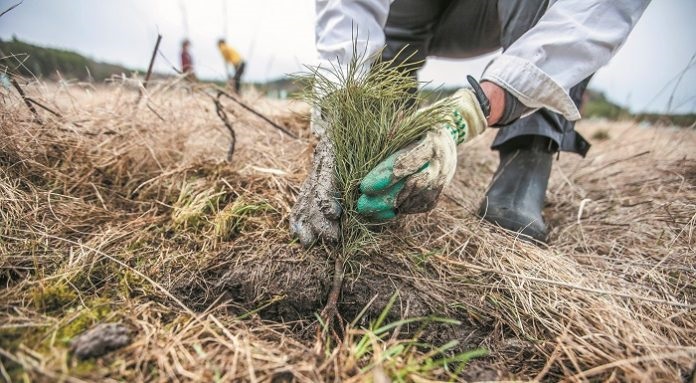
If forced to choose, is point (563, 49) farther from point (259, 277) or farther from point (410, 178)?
point (259, 277)

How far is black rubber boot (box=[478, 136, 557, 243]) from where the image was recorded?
1.40 metres

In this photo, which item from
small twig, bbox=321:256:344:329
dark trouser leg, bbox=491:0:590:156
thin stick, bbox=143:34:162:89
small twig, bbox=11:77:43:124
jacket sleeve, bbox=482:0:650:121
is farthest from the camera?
thin stick, bbox=143:34:162:89

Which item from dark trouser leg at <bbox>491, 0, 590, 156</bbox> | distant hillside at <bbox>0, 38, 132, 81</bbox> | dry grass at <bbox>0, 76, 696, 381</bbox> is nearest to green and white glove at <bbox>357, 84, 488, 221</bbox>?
dry grass at <bbox>0, 76, 696, 381</bbox>

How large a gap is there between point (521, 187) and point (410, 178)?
2.79 feet

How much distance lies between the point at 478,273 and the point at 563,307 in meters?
0.24

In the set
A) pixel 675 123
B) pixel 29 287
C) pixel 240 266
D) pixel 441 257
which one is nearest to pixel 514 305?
pixel 441 257

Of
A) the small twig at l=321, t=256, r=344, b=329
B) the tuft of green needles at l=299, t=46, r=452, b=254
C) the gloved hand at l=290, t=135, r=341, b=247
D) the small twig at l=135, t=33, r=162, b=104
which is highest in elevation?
the small twig at l=135, t=33, r=162, b=104

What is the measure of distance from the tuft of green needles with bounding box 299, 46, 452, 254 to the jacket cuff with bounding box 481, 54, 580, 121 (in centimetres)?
34

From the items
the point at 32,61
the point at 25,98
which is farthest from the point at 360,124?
the point at 32,61

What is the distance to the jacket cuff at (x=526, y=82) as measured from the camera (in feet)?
3.78

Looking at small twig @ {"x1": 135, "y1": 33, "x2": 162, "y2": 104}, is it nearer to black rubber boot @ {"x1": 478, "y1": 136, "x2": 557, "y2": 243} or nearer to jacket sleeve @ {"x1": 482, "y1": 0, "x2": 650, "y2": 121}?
jacket sleeve @ {"x1": 482, "y1": 0, "x2": 650, "y2": 121}

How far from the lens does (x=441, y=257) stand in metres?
1.03

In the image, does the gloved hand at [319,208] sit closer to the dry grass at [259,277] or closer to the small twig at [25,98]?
the dry grass at [259,277]

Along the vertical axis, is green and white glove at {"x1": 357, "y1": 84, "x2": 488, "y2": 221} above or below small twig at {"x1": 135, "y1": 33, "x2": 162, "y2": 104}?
below
